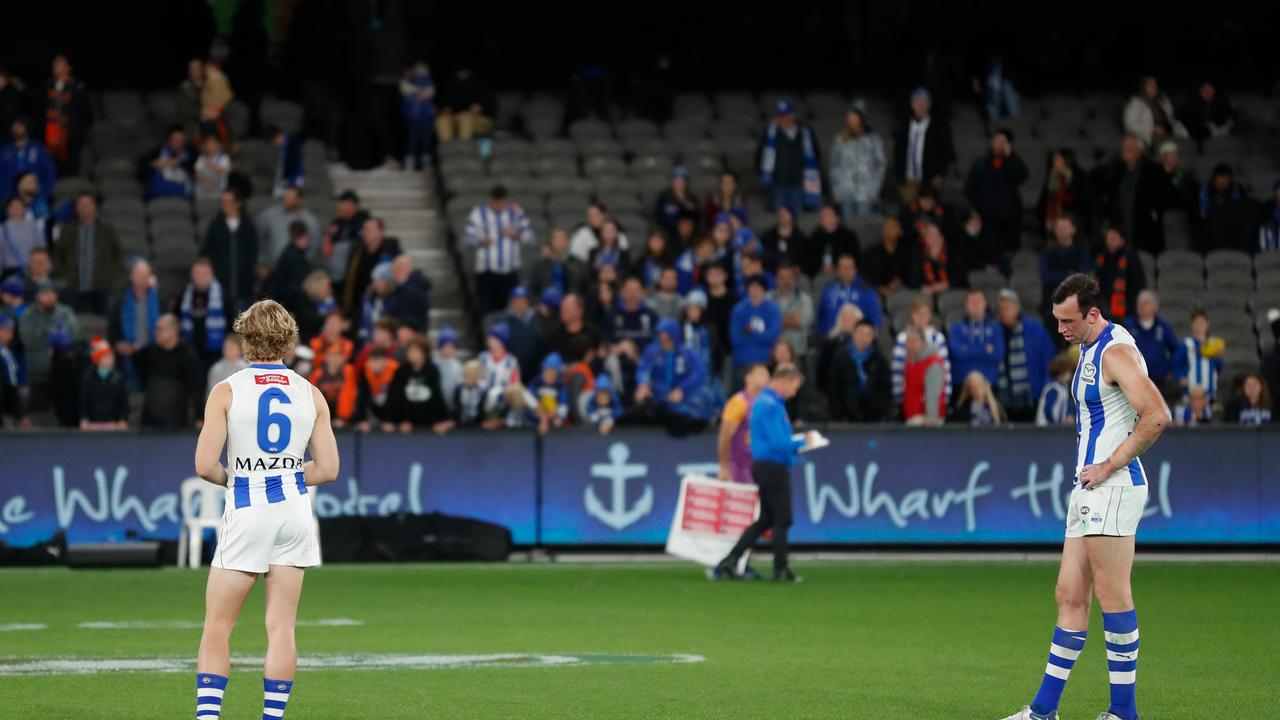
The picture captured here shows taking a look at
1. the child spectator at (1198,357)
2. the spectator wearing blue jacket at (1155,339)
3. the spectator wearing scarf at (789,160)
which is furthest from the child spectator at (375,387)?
the child spectator at (1198,357)

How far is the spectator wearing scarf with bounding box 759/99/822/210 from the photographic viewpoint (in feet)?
88.9

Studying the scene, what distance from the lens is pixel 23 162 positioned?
25.7 m

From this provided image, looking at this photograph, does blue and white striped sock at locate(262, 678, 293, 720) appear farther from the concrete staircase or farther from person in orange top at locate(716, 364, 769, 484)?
the concrete staircase

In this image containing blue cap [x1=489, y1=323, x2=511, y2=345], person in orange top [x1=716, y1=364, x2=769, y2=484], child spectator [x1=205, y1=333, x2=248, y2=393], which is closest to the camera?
person in orange top [x1=716, y1=364, x2=769, y2=484]

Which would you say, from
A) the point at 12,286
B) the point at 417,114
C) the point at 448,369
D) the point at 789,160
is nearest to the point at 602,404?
the point at 448,369

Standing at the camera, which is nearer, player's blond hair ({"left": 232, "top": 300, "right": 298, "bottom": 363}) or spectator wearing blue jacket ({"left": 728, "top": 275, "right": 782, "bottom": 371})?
player's blond hair ({"left": 232, "top": 300, "right": 298, "bottom": 363})

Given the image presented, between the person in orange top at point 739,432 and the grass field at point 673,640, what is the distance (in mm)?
1169

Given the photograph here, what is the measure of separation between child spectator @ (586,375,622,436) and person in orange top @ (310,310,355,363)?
8.95 feet

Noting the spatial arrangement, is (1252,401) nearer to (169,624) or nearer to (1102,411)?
(169,624)

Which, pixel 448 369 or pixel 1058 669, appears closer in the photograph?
pixel 1058 669

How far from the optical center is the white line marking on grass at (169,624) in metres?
14.6

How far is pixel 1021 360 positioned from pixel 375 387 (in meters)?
7.39

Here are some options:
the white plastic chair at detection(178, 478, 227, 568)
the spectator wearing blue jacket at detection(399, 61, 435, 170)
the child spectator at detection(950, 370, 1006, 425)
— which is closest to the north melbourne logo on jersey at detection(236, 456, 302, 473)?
the white plastic chair at detection(178, 478, 227, 568)

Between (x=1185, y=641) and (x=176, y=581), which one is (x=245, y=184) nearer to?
(x=176, y=581)
